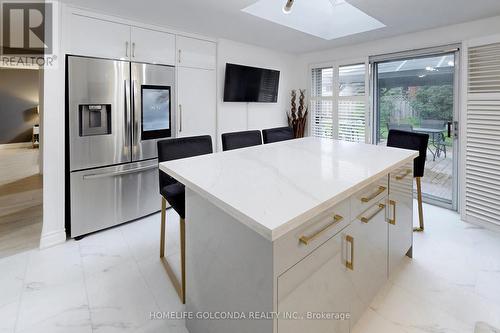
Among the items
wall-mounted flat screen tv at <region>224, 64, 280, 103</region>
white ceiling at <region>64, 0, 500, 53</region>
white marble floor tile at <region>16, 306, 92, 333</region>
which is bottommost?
white marble floor tile at <region>16, 306, 92, 333</region>

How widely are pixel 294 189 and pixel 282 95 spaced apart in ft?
13.0

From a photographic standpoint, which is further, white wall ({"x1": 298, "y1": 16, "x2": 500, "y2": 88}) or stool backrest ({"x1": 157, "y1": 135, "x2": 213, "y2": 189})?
white wall ({"x1": 298, "y1": 16, "x2": 500, "y2": 88})

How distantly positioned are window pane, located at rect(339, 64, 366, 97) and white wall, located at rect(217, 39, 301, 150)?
904mm

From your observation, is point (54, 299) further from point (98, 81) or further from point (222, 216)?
point (98, 81)

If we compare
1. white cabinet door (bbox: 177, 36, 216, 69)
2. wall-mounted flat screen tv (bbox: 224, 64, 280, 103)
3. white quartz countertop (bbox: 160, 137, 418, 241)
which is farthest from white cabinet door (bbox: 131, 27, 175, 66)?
white quartz countertop (bbox: 160, 137, 418, 241)

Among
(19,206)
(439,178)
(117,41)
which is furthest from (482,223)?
(19,206)

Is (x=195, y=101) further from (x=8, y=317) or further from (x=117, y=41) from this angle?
(x=8, y=317)

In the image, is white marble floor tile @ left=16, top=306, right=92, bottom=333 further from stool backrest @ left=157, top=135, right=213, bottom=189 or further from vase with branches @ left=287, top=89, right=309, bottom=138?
vase with branches @ left=287, top=89, right=309, bottom=138

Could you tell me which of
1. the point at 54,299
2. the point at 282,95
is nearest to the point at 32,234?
the point at 54,299

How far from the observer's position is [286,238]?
0.99 meters

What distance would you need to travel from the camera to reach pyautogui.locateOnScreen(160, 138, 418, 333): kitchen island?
99 cm

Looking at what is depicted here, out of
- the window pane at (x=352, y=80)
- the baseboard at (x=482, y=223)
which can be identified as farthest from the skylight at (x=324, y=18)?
the baseboard at (x=482, y=223)

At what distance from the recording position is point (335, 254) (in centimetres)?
128

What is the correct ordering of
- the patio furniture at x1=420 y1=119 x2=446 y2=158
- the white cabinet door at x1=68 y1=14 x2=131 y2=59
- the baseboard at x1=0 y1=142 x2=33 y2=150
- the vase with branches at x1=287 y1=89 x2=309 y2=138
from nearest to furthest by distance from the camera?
the white cabinet door at x1=68 y1=14 x2=131 y2=59, the patio furniture at x1=420 y1=119 x2=446 y2=158, the vase with branches at x1=287 y1=89 x2=309 y2=138, the baseboard at x1=0 y1=142 x2=33 y2=150
